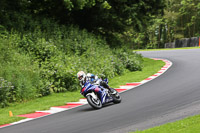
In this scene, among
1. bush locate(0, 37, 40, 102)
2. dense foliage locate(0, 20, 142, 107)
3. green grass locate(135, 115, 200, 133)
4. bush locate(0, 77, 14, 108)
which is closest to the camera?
green grass locate(135, 115, 200, 133)

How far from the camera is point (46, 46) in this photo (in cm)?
1723

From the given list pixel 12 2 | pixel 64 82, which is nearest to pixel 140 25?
pixel 12 2

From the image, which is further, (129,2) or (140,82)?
(129,2)

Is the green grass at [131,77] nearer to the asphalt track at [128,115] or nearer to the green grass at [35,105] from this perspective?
the green grass at [35,105]

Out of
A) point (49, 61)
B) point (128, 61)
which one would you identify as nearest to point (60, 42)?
point (49, 61)

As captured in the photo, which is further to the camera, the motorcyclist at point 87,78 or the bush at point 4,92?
the bush at point 4,92

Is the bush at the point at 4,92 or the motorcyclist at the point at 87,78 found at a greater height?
the motorcyclist at the point at 87,78

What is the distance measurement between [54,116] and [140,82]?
658 centimetres

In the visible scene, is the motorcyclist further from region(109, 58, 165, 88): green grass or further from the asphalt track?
region(109, 58, 165, 88): green grass

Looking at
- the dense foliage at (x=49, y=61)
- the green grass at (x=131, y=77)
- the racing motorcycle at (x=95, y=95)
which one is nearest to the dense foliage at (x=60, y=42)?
the dense foliage at (x=49, y=61)

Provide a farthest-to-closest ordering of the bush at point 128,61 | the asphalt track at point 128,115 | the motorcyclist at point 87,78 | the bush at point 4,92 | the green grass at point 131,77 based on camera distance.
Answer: the bush at point 128,61
the green grass at point 131,77
the bush at point 4,92
the motorcyclist at point 87,78
the asphalt track at point 128,115

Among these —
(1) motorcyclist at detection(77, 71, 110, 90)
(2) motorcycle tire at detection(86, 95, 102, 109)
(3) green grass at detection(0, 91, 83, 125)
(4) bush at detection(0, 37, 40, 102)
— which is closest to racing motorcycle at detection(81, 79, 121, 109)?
(2) motorcycle tire at detection(86, 95, 102, 109)

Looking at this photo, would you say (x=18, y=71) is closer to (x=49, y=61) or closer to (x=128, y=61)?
(x=49, y=61)

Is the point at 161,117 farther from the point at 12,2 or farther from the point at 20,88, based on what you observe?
the point at 12,2
